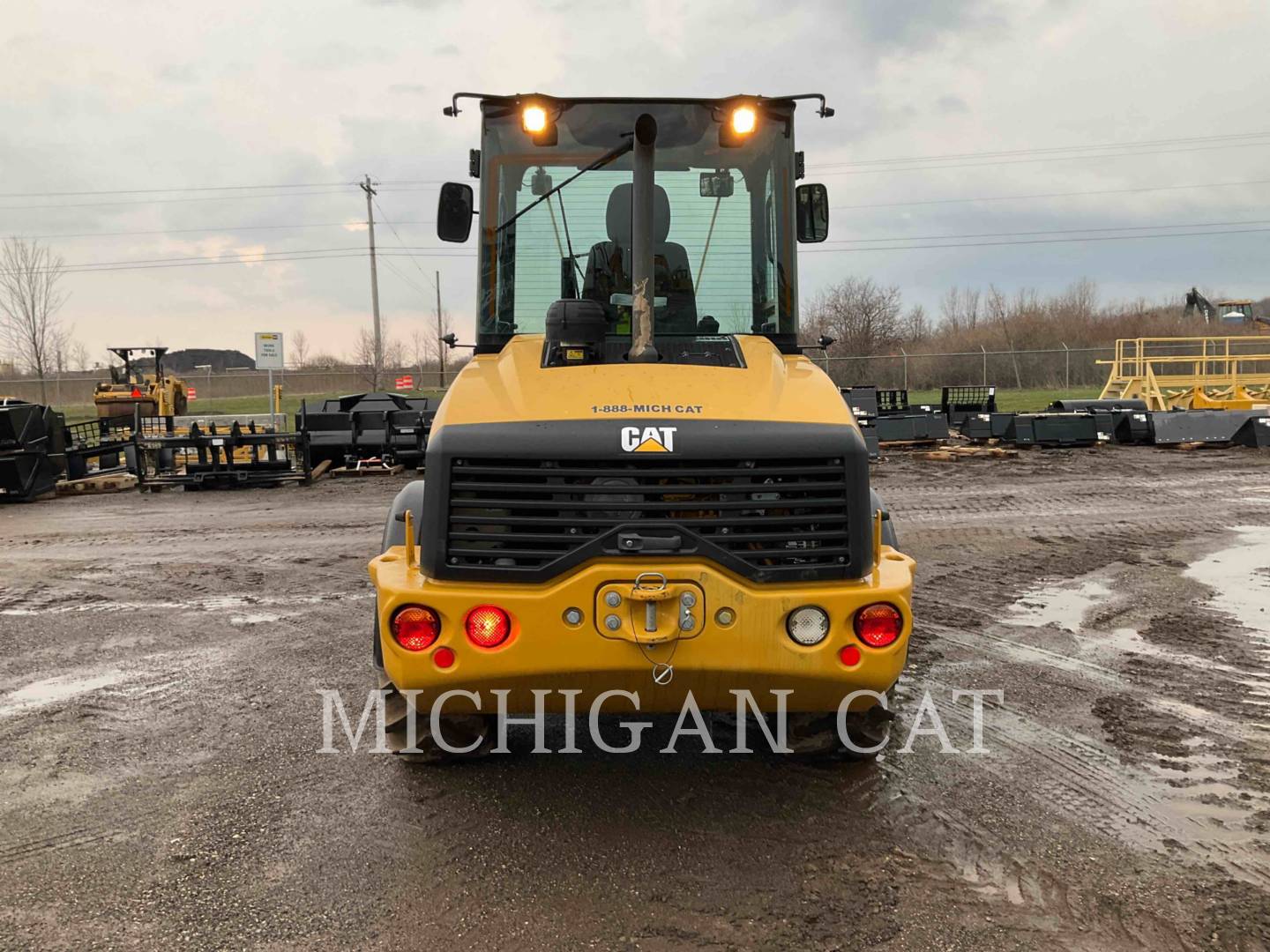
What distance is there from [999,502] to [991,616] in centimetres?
573

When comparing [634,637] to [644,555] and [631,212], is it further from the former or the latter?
[631,212]

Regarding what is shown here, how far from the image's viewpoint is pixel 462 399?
3.52 metres

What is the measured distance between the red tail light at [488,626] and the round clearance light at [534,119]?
7.64 feet

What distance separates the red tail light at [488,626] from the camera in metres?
3.15

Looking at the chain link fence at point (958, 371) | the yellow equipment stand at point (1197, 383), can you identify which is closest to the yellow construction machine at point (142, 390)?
the chain link fence at point (958, 371)

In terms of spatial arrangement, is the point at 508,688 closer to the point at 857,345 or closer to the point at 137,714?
the point at 137,714

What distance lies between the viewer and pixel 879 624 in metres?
3.21

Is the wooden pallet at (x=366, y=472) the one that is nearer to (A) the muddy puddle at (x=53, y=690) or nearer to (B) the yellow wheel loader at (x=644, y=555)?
(A) the muddy puddle at (x=53, y=690)

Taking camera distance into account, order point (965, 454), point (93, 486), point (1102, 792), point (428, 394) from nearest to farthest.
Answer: point (1102, 792) → point (93, 486) → point (965, 454) → point (428, 394)

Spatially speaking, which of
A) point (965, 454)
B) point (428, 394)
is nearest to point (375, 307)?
point (428, 394)

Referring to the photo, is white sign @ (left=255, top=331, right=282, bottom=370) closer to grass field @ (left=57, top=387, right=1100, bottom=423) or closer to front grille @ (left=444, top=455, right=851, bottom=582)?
grass field @ (left=57, top=387, right=1100, bottom=423)

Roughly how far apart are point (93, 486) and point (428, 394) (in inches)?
923

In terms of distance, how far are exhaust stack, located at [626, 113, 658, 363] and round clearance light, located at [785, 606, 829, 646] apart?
4.02 ft

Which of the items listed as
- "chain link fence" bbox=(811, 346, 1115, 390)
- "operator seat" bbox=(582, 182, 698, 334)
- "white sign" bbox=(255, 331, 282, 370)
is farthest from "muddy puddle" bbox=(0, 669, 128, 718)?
"chain link fence" bbox=(811, 346, 1115, 390)
